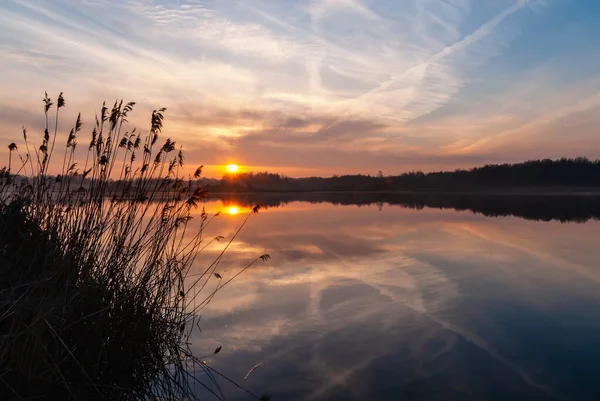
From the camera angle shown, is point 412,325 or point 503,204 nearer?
point 412,325

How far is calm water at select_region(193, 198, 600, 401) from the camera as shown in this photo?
4.21 metres

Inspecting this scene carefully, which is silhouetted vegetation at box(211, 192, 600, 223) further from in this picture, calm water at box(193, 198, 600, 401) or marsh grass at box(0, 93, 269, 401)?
marsh grass at box(0, 93, 269, 401)

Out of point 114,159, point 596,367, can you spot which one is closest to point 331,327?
point 596,367

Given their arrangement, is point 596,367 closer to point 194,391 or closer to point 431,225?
point 194,391

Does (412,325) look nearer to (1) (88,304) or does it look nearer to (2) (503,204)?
(1) (88,304)

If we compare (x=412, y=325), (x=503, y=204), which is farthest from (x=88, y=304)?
(x=503, y=204)

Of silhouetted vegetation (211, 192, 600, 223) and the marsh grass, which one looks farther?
silhouetted vegetation (211, 192, 600, 223)

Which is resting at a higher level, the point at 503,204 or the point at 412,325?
the point at 503,204

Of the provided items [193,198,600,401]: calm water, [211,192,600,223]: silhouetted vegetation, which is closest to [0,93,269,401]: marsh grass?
[193,198,600,401]: calm water

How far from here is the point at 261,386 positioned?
4133 millimetres

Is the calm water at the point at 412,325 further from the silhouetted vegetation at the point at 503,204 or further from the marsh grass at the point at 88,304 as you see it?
the silhouetted vegetation at the point at 503,204

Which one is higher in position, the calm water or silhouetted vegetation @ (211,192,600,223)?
silhouetted vegetation @ (211,192,600,223)

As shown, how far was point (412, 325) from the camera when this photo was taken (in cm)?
580

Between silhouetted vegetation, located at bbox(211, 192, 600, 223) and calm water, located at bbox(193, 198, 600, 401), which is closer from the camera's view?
calm water, located at bbox(193, 198, 600, 401)
